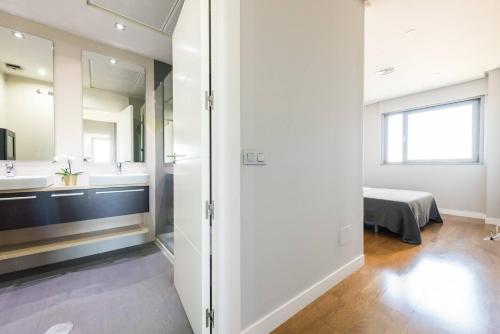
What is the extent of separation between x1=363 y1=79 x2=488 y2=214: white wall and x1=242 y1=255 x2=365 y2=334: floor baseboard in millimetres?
3556

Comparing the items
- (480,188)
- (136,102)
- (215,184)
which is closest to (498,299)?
(215,184)

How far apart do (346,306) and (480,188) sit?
163 inches

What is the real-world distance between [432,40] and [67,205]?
4.49 m

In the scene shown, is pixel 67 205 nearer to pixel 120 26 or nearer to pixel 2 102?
pixel 2 102

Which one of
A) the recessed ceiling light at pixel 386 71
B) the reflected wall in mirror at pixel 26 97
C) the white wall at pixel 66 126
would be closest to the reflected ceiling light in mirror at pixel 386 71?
the recessed ceiling light at pixel 386 71

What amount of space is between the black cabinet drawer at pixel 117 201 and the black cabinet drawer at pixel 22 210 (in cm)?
36

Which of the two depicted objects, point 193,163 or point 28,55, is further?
point 28,55

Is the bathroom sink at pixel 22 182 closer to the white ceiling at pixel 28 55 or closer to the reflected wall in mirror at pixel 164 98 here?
the white ceiling at pixel 28 55

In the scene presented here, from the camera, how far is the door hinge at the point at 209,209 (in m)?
1.11

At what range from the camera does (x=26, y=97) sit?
2135 mm

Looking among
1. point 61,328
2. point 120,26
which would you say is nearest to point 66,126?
point 120,26

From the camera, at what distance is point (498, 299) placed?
1.58 metres

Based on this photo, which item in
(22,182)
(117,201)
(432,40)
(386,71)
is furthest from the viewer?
(386,71)

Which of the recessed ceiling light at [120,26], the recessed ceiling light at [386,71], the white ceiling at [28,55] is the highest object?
the recessed ceiling light at [386,71]
